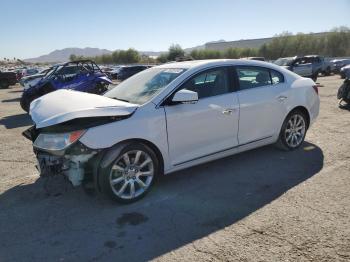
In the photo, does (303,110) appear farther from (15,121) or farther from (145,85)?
(15,121)

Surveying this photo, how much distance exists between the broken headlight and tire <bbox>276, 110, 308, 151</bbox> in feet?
11.2

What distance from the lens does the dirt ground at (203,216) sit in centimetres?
344

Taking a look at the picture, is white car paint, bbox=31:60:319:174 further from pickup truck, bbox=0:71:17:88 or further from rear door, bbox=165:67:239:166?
pickup truck, bbox=0:71:17:88

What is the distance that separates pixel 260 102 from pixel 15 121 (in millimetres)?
8497

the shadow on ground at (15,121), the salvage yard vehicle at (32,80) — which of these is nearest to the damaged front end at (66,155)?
the shadow on ground at (15,121)

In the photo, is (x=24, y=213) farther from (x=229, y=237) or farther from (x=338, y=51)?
(x=338, y=51)

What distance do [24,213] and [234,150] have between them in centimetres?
292

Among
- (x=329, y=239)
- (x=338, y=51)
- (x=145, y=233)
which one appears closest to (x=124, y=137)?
(x=145, y=233)

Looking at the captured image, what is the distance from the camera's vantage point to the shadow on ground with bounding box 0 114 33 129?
10609mm

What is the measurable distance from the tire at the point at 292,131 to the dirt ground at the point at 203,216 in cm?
23

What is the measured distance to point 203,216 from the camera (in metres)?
4.10

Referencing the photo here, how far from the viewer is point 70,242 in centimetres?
368

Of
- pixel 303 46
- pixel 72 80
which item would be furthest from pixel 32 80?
pixel 303 46

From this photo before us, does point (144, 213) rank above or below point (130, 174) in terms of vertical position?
below
